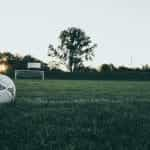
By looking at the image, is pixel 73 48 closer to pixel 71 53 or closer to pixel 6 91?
pixel 71 53

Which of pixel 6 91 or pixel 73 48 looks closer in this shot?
pixel 6 91

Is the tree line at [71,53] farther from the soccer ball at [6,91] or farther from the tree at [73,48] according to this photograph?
the soccer ball at [6,91]

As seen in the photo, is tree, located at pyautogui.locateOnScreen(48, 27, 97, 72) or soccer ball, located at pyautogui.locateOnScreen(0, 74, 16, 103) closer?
soccer ball, located at pyautogui.locateOnScreen(0, 74, 16, 103)

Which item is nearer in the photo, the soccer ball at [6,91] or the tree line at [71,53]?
the soccer ball at [6,91]

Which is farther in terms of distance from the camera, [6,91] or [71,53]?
[71,53]

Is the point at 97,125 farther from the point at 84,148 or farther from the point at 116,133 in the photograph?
the point at 84,148

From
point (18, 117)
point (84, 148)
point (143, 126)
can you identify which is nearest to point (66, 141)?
point (84, 148)

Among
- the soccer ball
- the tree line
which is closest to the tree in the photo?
the tree line

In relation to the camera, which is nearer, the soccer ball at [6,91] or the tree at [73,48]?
the soccer ball at [6,91]

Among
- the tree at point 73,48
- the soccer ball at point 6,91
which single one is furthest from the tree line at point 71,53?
the soccer ball at point 6,91

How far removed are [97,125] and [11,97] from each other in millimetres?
2831

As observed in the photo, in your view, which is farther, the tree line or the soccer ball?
the tree line

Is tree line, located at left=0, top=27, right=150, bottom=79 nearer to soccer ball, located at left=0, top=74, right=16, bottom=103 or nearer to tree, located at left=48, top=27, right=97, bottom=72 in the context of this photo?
tree, located at left=48, top=27, right=97, bottom=72

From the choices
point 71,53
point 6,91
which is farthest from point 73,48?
point 6,91
